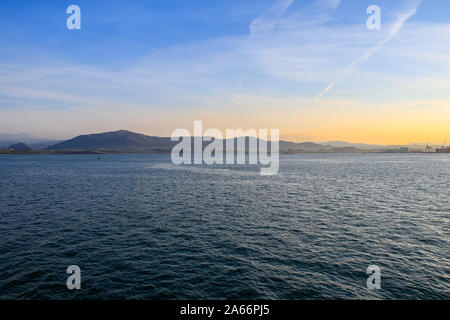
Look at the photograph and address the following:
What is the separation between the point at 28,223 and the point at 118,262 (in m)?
24.6

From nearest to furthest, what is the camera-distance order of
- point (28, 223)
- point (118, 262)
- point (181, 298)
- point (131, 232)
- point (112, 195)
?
point (181, 298)
point (118, 262)
point (131, 232)
point (28, 223)
point (112, 195)

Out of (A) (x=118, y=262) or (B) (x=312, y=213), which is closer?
(A) (x=118, y=262)

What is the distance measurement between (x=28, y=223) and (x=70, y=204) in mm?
14328

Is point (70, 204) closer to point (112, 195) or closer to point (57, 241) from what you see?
point (112, 195)

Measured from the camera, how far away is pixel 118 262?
27.3 metres
